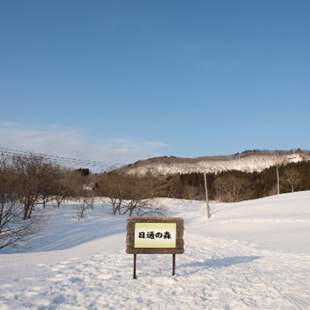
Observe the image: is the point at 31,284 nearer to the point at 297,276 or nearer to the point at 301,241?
the point at 297,276

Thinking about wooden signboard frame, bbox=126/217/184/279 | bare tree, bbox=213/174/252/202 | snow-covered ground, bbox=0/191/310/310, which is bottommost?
snow-covered ground, bbox=0/191/310/310

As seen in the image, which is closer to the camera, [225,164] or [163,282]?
[163,282]

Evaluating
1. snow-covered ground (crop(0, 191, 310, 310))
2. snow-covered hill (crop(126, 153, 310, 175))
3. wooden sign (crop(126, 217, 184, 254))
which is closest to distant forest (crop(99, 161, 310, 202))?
snow-covered hill (crop(126, 153, 310, 175))

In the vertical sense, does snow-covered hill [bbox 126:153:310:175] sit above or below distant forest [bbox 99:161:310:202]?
above

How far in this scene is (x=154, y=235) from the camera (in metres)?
6.46

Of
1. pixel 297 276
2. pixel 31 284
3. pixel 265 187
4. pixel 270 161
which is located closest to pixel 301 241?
pixel 297 276

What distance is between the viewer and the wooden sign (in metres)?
6.38

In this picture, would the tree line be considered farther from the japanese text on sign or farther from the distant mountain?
the distant mountain

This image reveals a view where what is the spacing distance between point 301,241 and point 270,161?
285 feet

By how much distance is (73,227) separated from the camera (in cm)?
2723

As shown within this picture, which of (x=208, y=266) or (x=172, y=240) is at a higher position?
(x=172, y=240)

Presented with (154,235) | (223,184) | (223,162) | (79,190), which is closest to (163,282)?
(154,235)

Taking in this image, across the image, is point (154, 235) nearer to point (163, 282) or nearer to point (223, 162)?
point (163, 282)

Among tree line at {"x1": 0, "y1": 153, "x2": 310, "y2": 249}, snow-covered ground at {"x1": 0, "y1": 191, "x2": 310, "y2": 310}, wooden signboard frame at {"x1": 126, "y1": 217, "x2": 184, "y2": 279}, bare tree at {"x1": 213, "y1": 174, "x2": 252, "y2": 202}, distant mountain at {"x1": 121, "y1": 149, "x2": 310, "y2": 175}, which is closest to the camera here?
snow-covered ground at {"x1": 0, "y1": 191, "x2": 310, "y2": 310}
